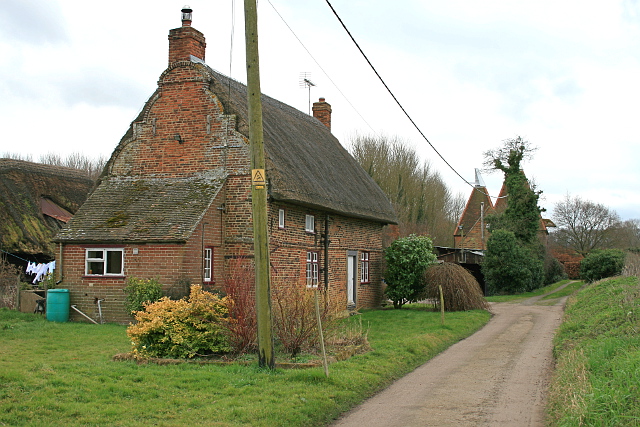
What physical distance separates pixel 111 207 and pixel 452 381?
482 inches

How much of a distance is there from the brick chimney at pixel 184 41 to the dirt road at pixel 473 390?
12165 mm

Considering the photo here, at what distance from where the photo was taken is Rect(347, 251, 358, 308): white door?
24234mm

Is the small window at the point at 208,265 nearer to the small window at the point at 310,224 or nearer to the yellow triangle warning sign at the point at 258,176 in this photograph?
the small window at the point at 310,224

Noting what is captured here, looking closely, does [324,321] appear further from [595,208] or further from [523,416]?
[595,208]

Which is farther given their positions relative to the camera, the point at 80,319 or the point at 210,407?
the point at 80,319

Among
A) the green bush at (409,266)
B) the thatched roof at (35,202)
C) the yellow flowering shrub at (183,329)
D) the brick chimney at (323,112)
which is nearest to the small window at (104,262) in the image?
the yellow flowering shrub at (183,329)

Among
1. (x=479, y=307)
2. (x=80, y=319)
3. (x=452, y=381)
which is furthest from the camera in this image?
(x=479, y=307)

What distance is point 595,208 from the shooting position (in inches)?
2286

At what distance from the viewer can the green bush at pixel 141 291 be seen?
16641 millimetres

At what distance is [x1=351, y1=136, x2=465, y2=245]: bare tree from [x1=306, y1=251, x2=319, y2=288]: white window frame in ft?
77.8

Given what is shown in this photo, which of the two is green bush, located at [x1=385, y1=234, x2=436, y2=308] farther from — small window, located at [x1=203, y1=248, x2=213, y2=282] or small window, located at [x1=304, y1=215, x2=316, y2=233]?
small window, located at [x1=203, y1=248, x2=213, y2=282]

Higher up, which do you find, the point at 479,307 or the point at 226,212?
the point at 226,212

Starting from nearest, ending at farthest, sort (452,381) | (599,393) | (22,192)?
(599,393), (452,381), (22,192)

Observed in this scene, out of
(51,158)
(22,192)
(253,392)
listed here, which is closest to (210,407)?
(253,392)
